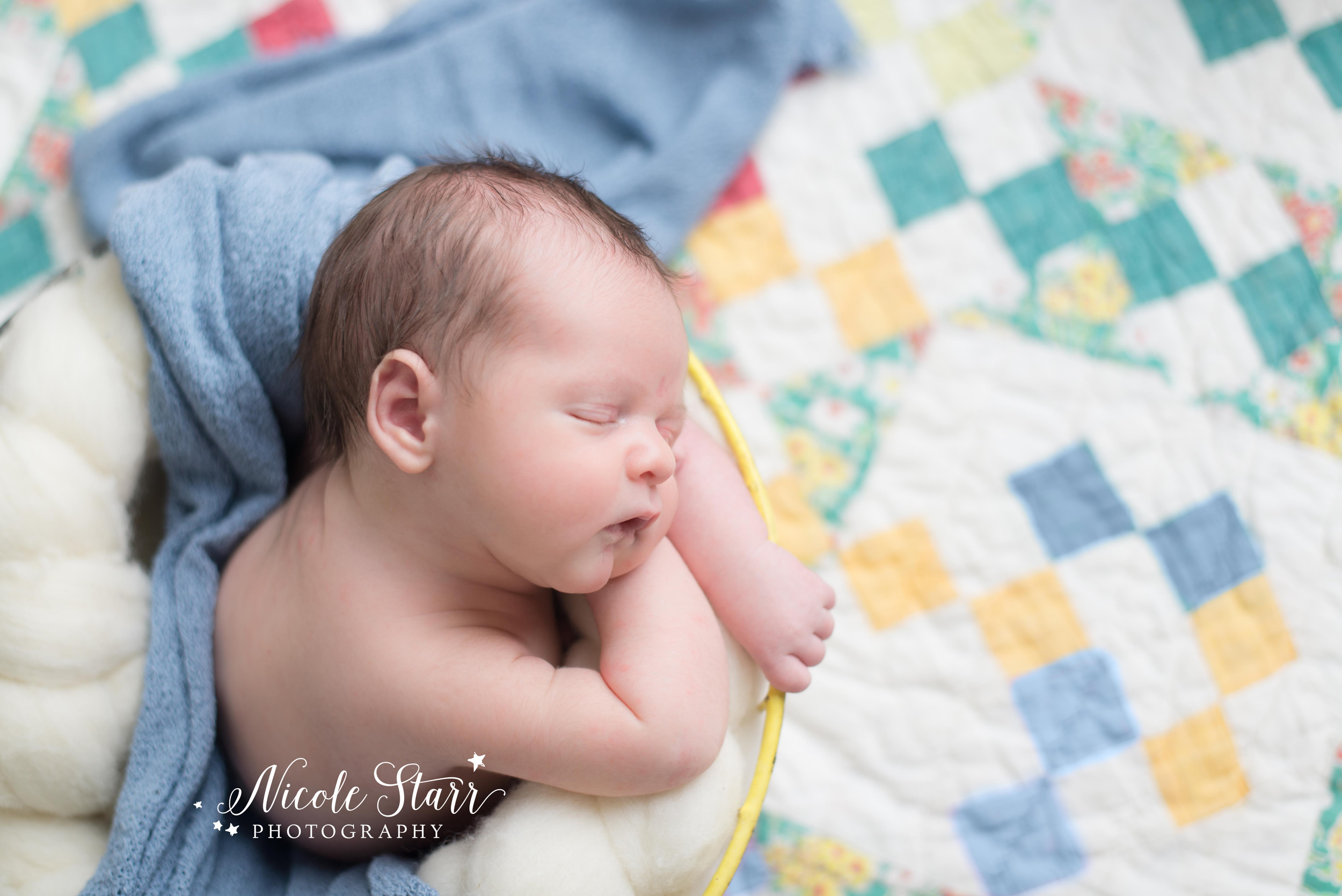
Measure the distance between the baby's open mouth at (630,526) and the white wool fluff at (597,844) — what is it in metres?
0.21

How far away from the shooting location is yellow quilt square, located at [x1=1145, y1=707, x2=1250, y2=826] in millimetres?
1043

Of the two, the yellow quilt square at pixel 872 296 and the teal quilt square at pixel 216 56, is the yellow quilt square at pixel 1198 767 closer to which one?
the yellow quilt square at pixel 872 296

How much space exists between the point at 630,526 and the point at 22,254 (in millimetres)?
984

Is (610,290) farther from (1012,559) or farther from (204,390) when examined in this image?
(1012,559)

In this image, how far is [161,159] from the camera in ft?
3.90

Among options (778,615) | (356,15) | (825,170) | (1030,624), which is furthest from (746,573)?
(356,15)

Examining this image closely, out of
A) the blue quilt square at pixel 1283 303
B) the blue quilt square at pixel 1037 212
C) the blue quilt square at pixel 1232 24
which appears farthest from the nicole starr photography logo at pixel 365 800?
the blue quilt square at pixel 1232 24

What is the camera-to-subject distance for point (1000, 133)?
1252 millimetres

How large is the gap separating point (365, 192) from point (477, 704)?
54 cm

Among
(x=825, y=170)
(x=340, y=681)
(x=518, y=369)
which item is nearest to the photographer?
(x=518, y=369)

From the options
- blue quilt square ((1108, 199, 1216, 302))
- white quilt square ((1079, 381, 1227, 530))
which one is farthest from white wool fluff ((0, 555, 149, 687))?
blue quilt square ((1108, 199, 1216, 302))

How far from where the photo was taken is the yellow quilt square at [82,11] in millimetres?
1296

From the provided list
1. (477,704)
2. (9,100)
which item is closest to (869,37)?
(477,704)

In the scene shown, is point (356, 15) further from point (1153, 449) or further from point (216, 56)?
point (1153, 449)
